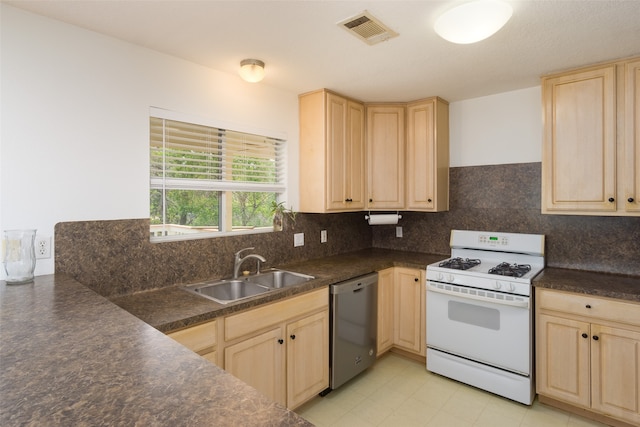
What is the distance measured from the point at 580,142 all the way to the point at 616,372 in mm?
1479

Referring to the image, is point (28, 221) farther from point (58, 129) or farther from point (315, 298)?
point (315, 298)

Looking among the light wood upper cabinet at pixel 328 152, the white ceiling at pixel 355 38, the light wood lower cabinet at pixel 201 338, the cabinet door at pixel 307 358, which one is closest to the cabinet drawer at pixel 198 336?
the light wood lower cabinet at pixel 201 338

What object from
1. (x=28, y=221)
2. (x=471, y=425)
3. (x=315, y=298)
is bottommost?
(x=471, y=425)

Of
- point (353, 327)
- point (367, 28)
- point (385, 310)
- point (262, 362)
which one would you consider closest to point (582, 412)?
point (385, 310)

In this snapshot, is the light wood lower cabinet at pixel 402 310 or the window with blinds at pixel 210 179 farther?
the light wood lower cabinet at pixel 402 310

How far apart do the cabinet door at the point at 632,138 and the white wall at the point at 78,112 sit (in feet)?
8.66

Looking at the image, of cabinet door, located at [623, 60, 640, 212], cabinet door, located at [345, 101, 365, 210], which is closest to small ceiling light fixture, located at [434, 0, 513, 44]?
cabinet door, located at [623, 60, 640, 212]

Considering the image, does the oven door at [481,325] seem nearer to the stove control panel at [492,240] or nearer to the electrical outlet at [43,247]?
the stove control panel at [492,240]

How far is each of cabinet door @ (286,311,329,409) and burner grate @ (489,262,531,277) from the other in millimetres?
1305

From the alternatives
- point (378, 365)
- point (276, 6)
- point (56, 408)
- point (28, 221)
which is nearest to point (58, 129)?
point (28, 221)

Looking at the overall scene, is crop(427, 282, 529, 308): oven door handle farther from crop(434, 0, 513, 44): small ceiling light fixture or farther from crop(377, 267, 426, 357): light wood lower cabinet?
crop(434, 0, 513, 44): small ceiling light fixture

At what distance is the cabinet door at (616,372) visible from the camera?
206 cm

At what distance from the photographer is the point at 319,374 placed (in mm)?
2402

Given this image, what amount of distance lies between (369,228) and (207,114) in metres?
2.19
